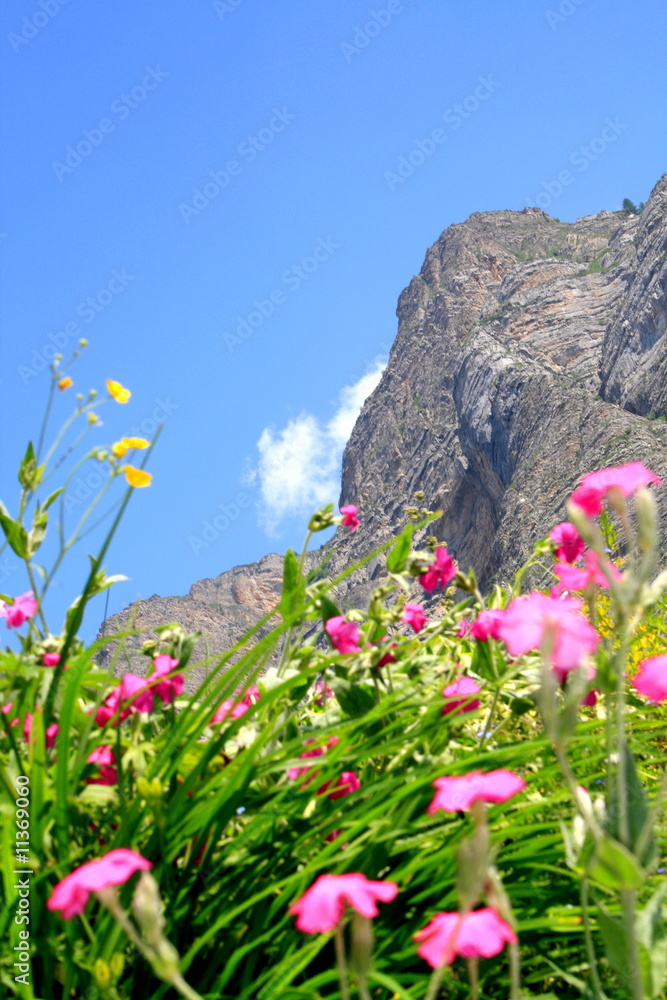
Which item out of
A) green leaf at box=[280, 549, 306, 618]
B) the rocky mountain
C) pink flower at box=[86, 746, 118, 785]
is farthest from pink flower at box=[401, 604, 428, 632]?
the rocky mountain

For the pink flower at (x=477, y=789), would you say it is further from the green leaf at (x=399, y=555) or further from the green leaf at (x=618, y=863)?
the green leaf at (x=399, y=555)

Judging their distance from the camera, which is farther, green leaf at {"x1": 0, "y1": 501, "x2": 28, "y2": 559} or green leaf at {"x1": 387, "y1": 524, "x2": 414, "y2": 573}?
green leaf at {"x1": 387, "y1": 524, "x2": 414, "y2": 573}

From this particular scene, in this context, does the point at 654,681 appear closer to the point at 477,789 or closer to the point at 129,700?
the point at 477,789

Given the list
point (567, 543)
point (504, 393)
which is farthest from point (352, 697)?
point (504, 393)

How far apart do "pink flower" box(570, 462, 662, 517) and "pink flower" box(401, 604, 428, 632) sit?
30.0 inches

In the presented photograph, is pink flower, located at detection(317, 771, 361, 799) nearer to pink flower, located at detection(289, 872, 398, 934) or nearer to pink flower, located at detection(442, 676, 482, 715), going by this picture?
pink flower, located at detection(442, 676, 482, 715)

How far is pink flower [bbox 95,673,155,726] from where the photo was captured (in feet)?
4.86

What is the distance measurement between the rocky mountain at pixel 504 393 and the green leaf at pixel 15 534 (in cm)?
1300

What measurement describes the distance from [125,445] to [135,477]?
0.56ft

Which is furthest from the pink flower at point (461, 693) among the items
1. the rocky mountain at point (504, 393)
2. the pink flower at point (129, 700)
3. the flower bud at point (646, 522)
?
the rocky mountain at point (504, 393)

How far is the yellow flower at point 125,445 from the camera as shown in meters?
1.55

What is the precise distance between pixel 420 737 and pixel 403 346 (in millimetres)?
120055

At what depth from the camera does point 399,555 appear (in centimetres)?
188

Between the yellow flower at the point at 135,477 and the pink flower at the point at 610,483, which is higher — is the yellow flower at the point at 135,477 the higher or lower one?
the higher one
